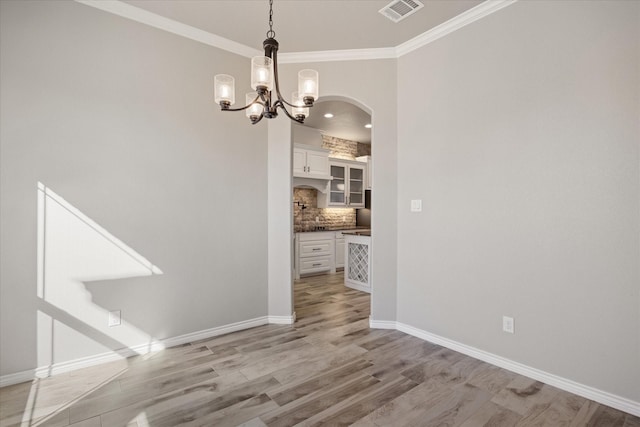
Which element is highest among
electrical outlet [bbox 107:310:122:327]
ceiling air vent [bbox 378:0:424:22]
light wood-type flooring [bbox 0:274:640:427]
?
ceiling air vent [bbox 378:0:424:22]

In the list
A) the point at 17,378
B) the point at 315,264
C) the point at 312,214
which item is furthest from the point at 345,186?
the point at 17,378

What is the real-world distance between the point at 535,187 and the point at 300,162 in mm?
4259

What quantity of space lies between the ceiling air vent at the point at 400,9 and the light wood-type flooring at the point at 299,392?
3.01m

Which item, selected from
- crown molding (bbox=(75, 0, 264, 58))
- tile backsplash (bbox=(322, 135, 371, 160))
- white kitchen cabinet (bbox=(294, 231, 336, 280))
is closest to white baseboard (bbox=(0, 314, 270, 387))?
white kitchen cabinet (bbox=(294, 231, 336, 280))

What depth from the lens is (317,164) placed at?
247 inches

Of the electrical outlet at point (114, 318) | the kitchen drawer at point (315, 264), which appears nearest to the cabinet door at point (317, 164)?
the kitchen drawer at point (315, 264)

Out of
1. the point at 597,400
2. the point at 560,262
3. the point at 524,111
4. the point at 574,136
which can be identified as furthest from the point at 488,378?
the point at 524,111

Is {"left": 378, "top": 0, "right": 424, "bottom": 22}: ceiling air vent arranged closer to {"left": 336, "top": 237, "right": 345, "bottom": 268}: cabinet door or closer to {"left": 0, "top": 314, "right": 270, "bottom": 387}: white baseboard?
{"left": 0, "top": 314, "right": 270, "bottom": 387}: white baseboard

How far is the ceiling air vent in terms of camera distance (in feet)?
8.48

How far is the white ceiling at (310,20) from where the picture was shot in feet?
8.55

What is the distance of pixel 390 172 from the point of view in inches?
134

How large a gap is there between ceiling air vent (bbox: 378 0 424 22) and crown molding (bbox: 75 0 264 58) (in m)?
1.45

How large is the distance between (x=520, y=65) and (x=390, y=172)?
1.44 m

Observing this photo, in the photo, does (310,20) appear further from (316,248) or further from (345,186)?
(345,186)
